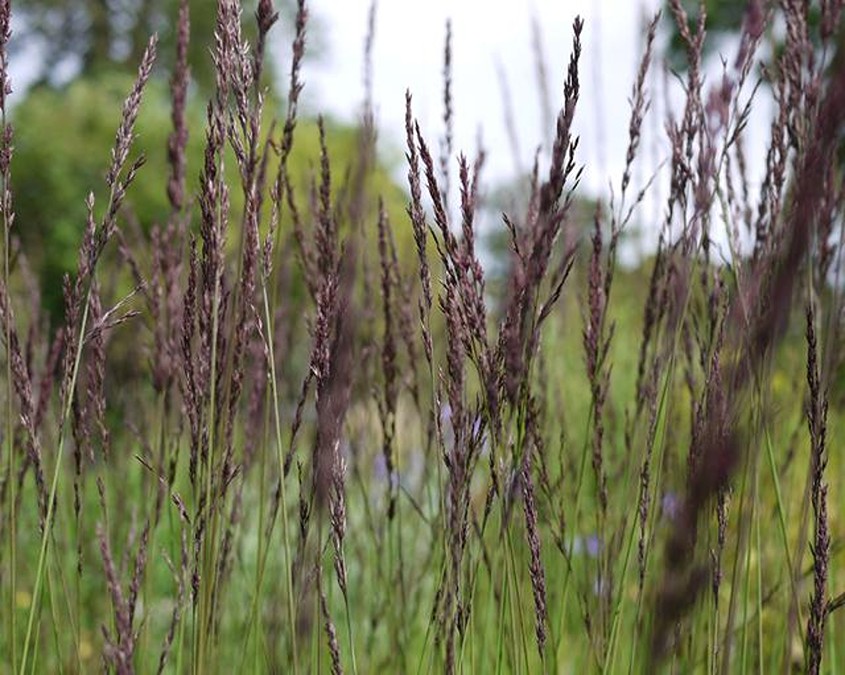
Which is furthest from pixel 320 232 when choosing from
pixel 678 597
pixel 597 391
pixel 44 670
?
pixel 44 670

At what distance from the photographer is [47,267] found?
838cm

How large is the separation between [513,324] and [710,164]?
0.73ft

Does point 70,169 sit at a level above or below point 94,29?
below

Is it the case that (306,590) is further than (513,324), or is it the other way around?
(306,590)

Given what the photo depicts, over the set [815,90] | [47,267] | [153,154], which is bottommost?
[815,90]

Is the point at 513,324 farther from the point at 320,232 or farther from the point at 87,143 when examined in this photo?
the point at 87,143

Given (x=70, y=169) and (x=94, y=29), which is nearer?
(x=70, y=169)

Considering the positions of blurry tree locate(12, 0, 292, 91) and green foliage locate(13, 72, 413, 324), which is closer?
green foliage locate(13, 72, 413, 324)

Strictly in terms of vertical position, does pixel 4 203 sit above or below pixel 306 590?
above

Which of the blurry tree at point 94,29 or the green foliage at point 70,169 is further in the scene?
the blurry tree at point 94,29

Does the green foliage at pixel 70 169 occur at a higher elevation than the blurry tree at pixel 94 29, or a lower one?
lower

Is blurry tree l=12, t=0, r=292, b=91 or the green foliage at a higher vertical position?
blurry tree l=12, t=0, r=292, b=91

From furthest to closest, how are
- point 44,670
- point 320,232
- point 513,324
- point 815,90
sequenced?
point 44,670 → point 320,232 → point 815,90 → point 513,324

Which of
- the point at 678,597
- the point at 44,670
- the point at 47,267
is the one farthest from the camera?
the point at 47,267
